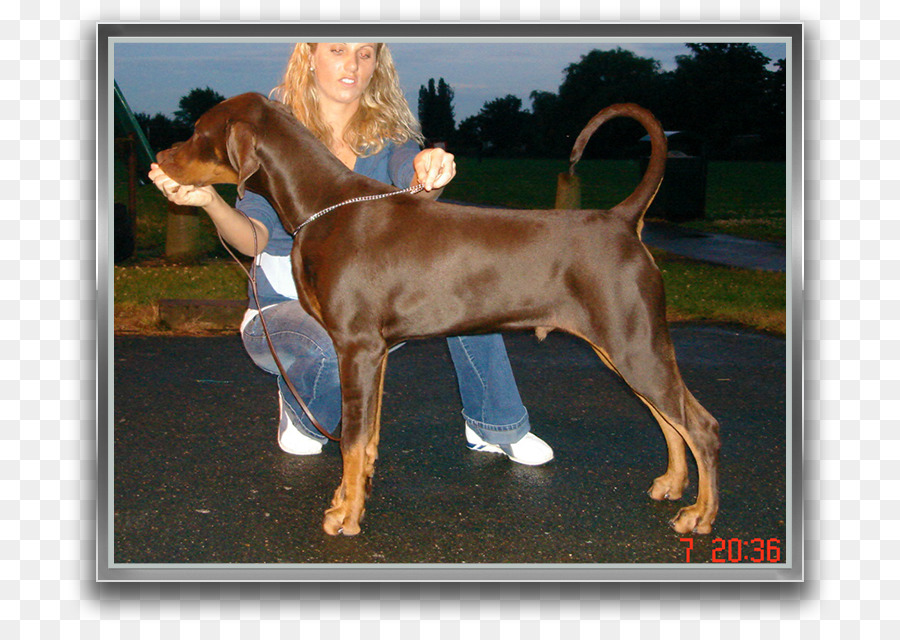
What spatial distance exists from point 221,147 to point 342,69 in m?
0.82

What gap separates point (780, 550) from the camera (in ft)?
11.0

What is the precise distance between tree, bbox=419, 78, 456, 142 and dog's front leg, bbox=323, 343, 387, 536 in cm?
117

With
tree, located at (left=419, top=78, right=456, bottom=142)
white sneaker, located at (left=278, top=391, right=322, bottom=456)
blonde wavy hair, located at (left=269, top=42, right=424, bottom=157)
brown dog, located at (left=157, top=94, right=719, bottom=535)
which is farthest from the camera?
white sneaker, located at (left=278, top=391, right=322, bottom=456)

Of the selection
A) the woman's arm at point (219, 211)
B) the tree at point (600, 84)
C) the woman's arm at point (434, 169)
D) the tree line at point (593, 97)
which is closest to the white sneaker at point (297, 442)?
the woman's arm at point (219, 211)

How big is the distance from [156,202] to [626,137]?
17.8 feet

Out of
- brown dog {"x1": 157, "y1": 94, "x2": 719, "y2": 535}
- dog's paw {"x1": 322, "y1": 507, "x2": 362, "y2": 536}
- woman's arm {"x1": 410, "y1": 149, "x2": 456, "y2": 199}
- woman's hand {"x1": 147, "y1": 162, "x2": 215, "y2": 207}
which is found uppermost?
woman's arm {"x1": 410, "y1": 149, "x2": 456, "y2": 199}

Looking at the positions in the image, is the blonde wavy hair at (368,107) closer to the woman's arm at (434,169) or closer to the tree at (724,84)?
the woman's arm at (434,169)

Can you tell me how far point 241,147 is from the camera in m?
3.38

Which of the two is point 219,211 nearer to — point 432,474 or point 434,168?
point 434,168

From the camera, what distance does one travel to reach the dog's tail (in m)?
3.23

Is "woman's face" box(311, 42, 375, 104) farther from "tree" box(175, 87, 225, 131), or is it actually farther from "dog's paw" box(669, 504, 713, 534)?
"dog's paw" box(669, 504, 713, 534)
